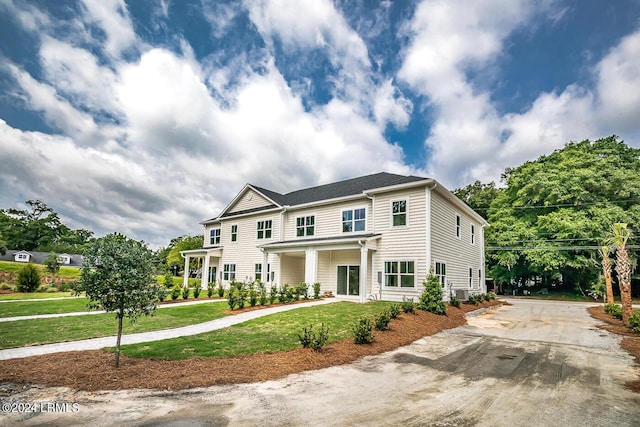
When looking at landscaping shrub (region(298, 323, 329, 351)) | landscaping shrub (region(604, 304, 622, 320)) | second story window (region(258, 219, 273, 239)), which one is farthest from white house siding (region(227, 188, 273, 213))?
landscaping shrub (region(604, 304, 622, 320))

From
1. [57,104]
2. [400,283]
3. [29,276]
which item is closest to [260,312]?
[400,283]

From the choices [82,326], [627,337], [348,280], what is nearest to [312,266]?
[348,280]

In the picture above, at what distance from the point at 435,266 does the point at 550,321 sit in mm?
4984

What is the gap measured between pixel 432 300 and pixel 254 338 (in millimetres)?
7771

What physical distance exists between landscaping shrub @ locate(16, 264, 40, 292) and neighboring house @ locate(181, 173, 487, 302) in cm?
1068

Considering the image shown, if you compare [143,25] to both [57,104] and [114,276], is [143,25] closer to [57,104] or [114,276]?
[57,104]

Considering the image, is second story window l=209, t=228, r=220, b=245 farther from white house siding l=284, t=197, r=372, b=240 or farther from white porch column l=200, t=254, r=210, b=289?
white house siding l=284, t=197, r=372, b=240

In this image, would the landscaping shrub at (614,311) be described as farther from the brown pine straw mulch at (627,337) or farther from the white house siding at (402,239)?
the white house siding at (402,239)

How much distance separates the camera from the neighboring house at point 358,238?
15.8 m

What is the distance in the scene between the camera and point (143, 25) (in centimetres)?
1272

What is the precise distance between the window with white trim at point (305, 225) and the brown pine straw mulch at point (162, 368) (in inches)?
517

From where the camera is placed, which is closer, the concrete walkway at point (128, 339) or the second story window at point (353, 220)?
the concrete walkway at point (128, 339)

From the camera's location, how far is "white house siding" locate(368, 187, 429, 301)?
1535 centimetres

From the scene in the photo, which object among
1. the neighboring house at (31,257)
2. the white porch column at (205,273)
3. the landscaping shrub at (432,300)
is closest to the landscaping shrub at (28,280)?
the white porch column at (205,273)
